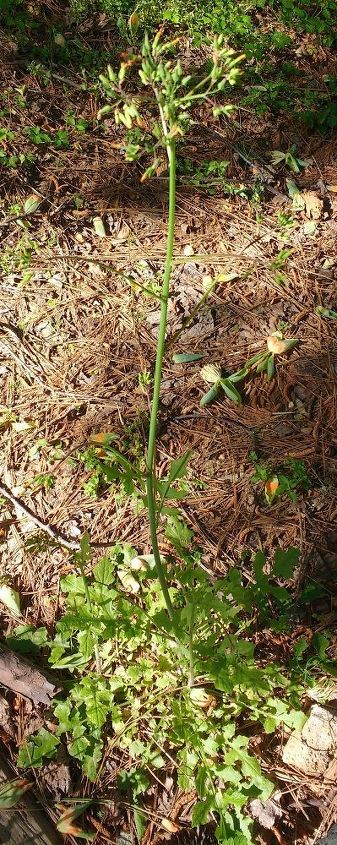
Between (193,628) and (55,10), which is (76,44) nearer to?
(55,10)

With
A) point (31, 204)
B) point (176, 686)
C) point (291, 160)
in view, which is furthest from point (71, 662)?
point (291, 160)

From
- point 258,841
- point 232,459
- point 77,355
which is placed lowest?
point 258,841

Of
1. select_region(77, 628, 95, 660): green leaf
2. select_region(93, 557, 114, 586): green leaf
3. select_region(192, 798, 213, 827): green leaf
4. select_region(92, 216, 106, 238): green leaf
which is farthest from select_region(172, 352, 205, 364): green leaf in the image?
select_region(192, 798, 213, 827): green leaf

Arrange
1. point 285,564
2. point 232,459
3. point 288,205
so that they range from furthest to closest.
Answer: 1. point 288,205
2. point 232,459
3. point 285,564

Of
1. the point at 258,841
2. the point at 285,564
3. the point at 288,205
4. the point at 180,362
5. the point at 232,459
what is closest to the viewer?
the point at 258,841

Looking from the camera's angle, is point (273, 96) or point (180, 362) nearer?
point (180, 362)

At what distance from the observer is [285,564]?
184 cm

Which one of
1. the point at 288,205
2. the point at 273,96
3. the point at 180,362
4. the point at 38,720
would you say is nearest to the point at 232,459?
the point at 180,362

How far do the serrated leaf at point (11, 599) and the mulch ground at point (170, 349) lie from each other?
3cm

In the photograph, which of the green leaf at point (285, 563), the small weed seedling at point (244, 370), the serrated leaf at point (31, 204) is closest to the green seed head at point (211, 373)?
the small weed seedling at point (244, 370)

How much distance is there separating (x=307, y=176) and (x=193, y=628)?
7.53ft

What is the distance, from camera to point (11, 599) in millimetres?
2104

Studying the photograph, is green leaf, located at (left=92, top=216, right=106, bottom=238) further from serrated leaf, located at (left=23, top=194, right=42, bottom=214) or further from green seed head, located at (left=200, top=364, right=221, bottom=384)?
green seed head, located at (left=200, top=364, right=221, bottom=384)

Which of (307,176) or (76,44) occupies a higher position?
(76,44)
